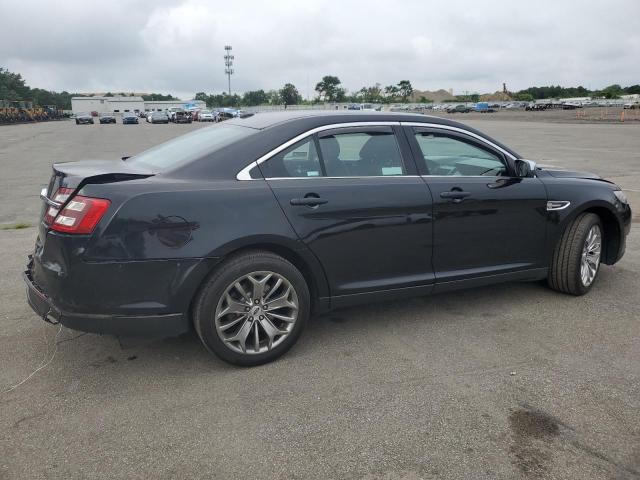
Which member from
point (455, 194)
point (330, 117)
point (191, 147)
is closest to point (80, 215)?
point (191, 147)

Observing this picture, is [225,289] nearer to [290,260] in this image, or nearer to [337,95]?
[290,260]

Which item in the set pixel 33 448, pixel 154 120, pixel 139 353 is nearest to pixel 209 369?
pixel 139 353

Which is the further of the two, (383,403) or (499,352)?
(499,352)

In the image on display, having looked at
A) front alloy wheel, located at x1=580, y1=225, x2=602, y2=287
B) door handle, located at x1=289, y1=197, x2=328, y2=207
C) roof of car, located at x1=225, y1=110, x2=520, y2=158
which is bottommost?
front alloy wheel, located at x1=580, y1=225, x2=602, y2=287

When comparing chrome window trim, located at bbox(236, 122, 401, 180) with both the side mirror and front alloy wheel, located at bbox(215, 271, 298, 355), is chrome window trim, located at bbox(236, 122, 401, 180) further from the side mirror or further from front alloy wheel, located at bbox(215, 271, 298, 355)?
the side mirror

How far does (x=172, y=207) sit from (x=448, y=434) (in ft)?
6.44

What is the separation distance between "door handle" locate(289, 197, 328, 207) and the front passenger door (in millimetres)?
908

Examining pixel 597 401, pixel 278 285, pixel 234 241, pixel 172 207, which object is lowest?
pixel 597 401

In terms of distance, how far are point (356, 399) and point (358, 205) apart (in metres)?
1.29

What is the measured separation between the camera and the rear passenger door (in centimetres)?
371

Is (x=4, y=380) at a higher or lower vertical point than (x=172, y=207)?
lower

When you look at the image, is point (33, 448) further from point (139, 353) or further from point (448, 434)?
point (448, 434)

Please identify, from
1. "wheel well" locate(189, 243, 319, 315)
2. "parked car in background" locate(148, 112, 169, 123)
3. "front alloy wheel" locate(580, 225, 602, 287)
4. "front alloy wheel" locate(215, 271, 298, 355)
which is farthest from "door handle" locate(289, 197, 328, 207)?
"parked car in background" locate(148, 112, 169, 123)

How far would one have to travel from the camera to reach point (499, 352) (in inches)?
152
